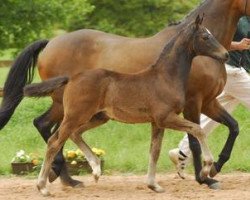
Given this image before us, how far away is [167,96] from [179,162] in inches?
65.4

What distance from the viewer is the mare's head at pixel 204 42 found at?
7677mm

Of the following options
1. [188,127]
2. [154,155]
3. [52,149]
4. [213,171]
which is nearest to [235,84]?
[213,171]

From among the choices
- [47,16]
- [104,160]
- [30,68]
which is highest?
[30,68]

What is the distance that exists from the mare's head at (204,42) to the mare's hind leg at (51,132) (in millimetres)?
1787

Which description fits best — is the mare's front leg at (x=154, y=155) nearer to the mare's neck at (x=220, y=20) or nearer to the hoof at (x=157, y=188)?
the hoof at (x=157, y=188)

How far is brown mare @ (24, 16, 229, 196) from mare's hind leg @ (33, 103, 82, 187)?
0.77m

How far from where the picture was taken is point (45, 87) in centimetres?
775

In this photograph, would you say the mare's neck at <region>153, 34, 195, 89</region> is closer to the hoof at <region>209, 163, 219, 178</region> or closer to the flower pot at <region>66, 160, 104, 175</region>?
the hoof at <region>209, 163, 219, 178</region>

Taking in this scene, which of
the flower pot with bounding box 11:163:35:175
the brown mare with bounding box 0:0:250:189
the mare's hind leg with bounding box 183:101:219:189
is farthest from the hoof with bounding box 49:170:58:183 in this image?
the mare's hind leg with bounding box 183:101:219:189

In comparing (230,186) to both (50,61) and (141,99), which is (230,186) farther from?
(50,61)

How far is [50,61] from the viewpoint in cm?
880

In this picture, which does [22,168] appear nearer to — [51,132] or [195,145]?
[51,132]

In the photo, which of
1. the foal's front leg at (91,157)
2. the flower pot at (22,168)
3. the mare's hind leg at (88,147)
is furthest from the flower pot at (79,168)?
the foal's front leg at (91,157)

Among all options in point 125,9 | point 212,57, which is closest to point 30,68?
point 212,57
